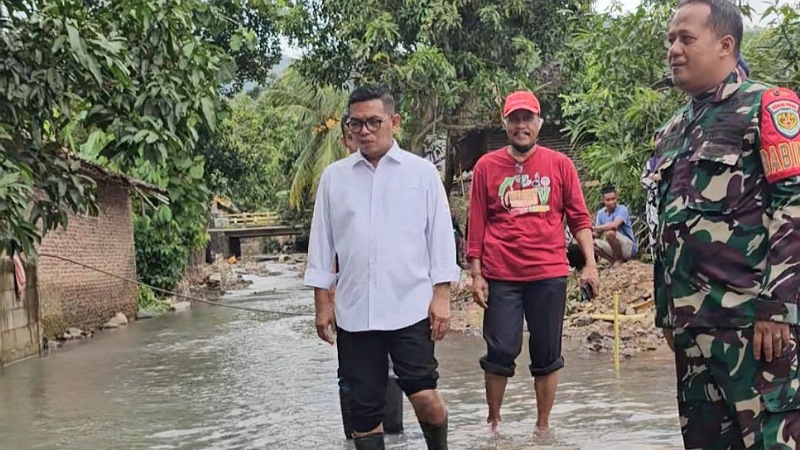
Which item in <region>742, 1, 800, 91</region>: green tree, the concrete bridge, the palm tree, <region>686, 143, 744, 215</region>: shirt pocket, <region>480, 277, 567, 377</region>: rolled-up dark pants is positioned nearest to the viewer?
<region>686, 143, 744, 215</region>: shirt pocket

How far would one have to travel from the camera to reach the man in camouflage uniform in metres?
2.80

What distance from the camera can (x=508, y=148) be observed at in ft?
17.5

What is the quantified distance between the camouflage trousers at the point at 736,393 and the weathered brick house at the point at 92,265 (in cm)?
1044

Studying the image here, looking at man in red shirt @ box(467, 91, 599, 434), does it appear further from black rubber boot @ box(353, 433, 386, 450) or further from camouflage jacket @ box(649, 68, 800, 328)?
camouflage jacket @ box(649, 68, 800, 328)

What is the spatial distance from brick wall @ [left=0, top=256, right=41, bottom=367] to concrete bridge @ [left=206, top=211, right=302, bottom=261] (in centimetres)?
3989

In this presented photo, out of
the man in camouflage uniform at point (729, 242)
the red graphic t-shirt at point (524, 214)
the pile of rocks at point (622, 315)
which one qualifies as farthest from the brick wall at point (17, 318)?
the man in camouflage uniform at point (729, 242)

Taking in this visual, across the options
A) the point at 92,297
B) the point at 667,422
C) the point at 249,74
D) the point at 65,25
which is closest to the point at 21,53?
the point at 65,25

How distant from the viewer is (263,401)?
771 centimetres

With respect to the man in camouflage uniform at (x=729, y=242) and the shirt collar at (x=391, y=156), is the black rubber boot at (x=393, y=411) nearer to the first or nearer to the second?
the shirt collar at (x=391, y=156)

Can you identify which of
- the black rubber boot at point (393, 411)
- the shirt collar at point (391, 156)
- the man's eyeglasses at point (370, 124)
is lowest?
the black rubber boot at point (393, 411)

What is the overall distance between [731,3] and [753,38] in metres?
8.41

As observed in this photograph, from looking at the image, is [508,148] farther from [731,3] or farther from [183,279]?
[183,279]

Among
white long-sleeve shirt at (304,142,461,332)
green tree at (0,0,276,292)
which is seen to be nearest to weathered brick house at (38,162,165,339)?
green tree at (0,0,276,292)

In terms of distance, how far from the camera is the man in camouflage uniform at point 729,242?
2801mm
